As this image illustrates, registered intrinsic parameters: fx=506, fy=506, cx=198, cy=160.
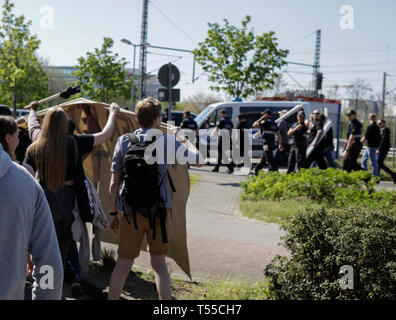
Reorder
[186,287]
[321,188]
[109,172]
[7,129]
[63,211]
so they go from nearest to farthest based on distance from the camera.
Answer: [7,129] → [63,211] → [186,287] → [109,172] → [321,188]

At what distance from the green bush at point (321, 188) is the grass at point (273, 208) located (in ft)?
0.79

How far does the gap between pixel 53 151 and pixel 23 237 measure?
214cm

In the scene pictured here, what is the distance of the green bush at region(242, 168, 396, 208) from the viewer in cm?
906

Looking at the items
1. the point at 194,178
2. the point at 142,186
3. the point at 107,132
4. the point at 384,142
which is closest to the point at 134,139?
the point at 142,186

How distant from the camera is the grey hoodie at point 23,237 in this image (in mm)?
2051

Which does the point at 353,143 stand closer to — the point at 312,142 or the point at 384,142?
the point at 312,142

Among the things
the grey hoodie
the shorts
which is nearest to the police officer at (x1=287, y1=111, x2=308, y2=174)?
the shorts

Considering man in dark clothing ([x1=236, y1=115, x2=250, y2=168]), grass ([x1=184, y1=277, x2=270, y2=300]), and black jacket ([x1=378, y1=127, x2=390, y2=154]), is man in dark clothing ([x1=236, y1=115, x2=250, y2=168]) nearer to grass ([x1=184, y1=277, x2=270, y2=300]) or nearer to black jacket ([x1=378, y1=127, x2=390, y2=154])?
black jacket ([x1=378, y1=127, x2=390, y2=154])

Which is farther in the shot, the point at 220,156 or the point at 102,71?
the point at 102,71

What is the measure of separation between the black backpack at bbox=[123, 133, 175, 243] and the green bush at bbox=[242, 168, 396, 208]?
219 inches

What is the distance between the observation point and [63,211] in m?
4.24

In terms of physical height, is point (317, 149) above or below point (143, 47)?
below

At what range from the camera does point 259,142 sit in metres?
18.2

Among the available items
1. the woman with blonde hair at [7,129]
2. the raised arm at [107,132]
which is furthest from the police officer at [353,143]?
the woman with blonde hair at [7,129]
